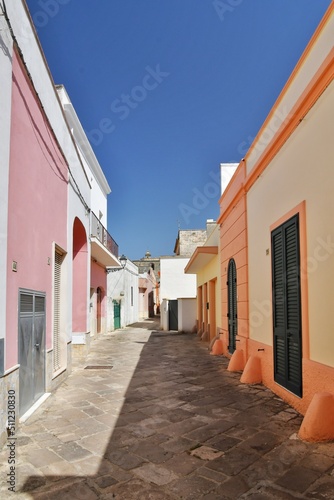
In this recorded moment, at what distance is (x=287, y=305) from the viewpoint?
213 inches

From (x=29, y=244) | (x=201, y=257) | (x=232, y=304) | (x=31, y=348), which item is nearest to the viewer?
(x=29, y=244)

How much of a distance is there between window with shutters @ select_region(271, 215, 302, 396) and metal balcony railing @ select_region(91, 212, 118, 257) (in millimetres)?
7228

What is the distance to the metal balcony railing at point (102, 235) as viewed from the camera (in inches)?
495

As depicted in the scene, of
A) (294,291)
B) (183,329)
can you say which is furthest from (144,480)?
(183,329)

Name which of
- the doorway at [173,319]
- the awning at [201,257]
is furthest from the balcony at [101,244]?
the doorway at [173,319]

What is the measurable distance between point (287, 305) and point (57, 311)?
13.8 ft

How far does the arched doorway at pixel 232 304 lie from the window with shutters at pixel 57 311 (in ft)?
12.8

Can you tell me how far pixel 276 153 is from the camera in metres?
5.99

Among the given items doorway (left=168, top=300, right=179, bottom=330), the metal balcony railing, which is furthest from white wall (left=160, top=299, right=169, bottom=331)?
the metal balcony railing

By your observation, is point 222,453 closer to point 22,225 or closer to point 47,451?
point 47,451

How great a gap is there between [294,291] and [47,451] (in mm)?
3451

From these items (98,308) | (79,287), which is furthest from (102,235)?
(98,308)

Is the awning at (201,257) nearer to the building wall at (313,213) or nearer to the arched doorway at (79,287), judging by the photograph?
the arched doorway at (79,287)

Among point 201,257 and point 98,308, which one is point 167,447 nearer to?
point 201,257
